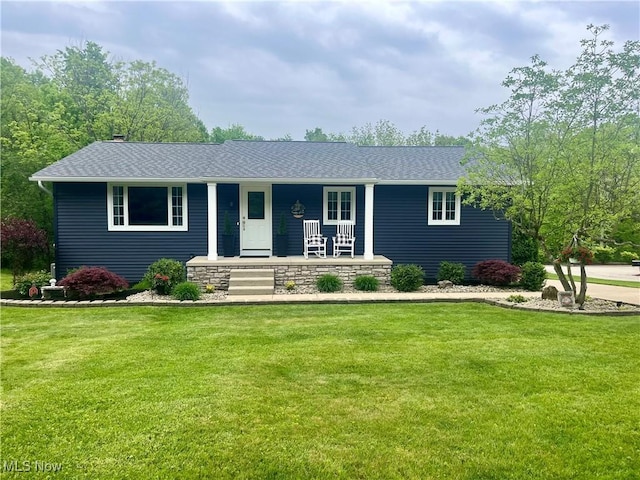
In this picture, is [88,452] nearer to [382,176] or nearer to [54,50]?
[382,176]

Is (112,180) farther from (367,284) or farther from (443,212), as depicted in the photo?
(443,212)

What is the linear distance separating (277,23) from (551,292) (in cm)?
1256

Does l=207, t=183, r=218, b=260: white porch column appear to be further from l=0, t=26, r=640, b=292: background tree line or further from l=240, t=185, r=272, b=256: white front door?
l=0, t=26, r=640, b=292: background tree line

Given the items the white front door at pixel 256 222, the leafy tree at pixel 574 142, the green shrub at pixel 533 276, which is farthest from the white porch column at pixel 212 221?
the green shrub at pixel 533 276

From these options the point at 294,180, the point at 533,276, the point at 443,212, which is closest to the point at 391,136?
the point at 443,212

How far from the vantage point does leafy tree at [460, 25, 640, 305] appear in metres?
7.19

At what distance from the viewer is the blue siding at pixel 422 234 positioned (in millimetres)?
11672

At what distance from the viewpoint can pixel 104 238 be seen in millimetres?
10852

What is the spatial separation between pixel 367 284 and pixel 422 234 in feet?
9.76

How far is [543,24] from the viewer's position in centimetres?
1059

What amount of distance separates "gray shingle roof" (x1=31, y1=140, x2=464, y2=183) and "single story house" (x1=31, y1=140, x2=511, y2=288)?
0.03m

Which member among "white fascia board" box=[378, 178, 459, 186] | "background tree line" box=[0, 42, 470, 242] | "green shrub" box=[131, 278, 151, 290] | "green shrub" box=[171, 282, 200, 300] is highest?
"background tree line" box=[0, 42, 470, 242]

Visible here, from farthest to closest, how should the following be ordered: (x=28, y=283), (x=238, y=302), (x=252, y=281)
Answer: (x=252, y=281)
(x=28, y=283)
(x=238, y=302)

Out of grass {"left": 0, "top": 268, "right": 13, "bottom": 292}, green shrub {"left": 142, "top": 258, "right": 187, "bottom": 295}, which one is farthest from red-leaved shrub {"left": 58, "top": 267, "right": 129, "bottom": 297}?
grass {"left": 0, "top": 268, "right": 13, "bottom": 292}
